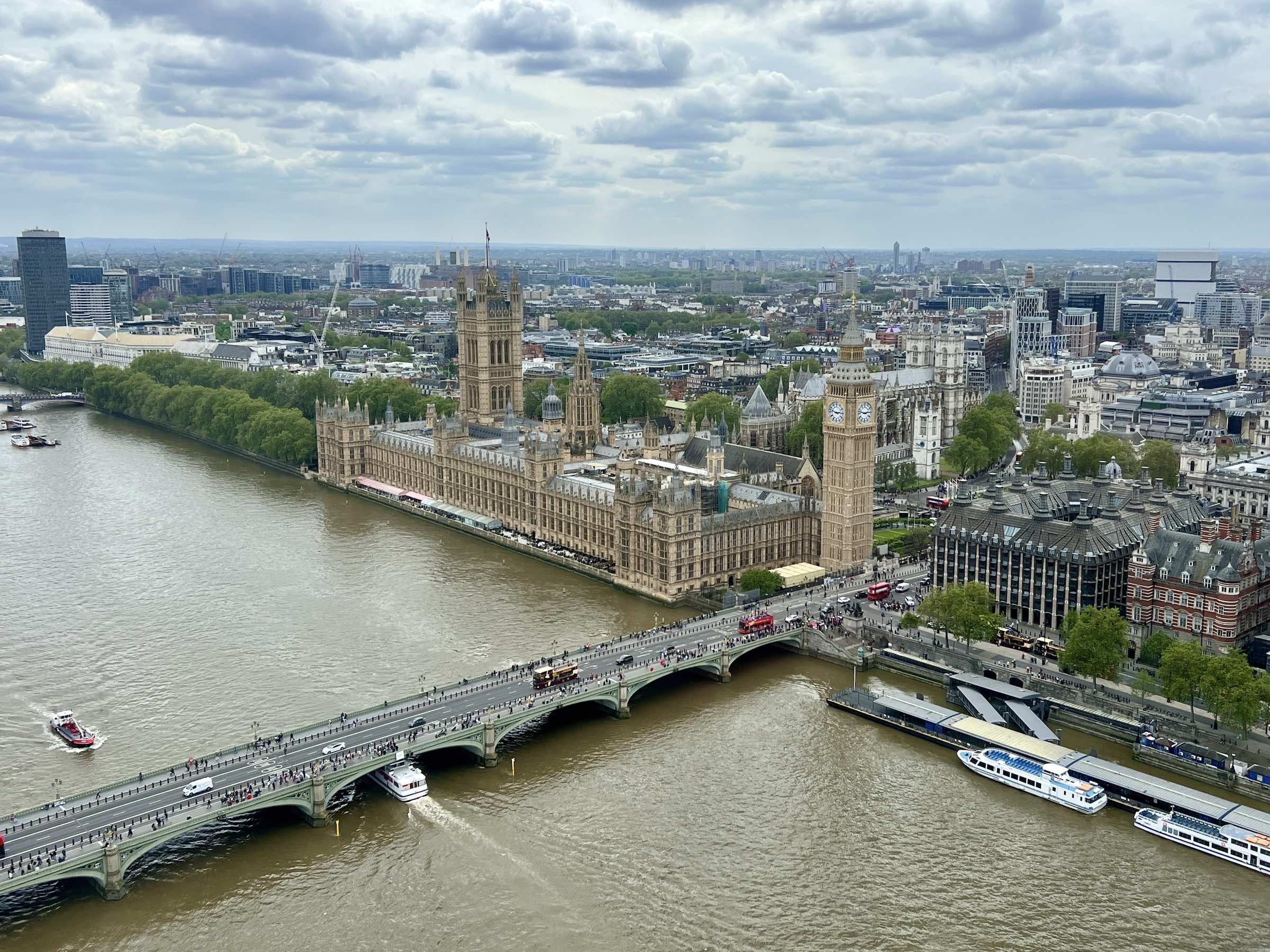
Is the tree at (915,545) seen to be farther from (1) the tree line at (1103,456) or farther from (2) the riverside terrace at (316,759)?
(1) the tree line at (1103,456)

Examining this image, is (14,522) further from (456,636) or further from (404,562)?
(456,636)

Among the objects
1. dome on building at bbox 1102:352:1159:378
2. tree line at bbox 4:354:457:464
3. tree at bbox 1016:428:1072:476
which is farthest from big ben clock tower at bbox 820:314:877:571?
dome on building at bbox 1102:352:1159:378

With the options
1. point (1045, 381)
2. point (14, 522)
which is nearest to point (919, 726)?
point (14, 522)

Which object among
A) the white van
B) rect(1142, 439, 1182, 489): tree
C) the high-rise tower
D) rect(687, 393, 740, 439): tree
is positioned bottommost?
the white van

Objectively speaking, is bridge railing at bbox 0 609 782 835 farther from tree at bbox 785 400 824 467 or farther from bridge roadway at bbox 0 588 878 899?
tree at bbox 785 400 824 467

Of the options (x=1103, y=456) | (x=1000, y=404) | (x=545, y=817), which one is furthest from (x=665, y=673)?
(x=1000, y=404)

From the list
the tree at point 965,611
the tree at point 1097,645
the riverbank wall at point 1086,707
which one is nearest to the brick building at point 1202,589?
the tree at point 1097,645
